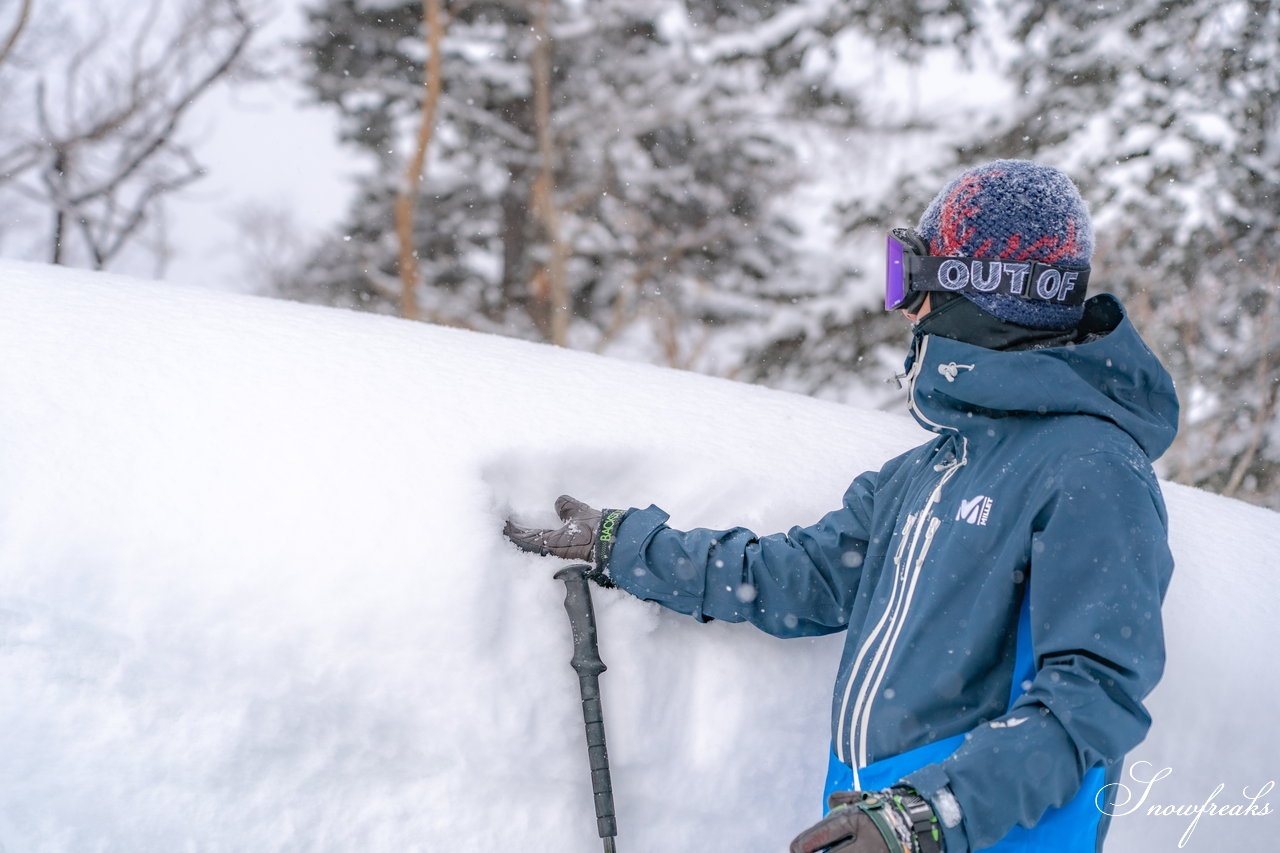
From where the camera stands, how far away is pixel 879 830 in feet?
3.52

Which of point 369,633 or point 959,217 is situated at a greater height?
point 959,217

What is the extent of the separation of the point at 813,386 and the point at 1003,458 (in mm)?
8792

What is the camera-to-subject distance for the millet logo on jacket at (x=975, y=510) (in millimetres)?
1263

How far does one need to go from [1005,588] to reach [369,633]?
0.96m

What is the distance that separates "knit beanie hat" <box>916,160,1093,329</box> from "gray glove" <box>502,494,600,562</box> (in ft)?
2.49

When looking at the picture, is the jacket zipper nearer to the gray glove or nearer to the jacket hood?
the jacket hood

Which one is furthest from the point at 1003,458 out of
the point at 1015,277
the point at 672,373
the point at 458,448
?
the point at 672,373

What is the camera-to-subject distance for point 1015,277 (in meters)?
1.30

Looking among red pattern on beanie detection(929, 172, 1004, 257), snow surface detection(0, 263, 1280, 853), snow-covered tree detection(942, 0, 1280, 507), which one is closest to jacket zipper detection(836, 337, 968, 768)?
red pattern on beanie detection(929, 172, 1004, 257)

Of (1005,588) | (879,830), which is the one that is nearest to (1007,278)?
(1005,588)

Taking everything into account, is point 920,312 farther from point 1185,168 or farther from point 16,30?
point 16,30

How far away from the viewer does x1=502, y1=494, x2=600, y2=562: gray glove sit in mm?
1606

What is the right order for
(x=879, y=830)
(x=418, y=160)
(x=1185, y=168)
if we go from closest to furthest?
1. (x=879, y=830)
2. (x=1185, y=168)
3. (x=418, y=160)

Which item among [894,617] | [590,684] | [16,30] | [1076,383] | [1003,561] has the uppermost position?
[16,30]
